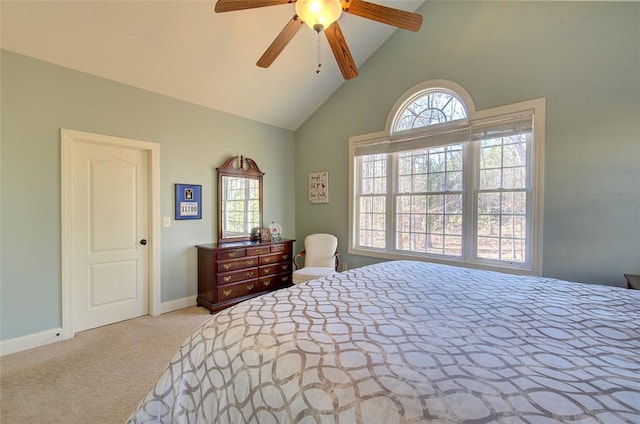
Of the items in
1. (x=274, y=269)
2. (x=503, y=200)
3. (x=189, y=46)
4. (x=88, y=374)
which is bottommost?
(x=88, y=374)

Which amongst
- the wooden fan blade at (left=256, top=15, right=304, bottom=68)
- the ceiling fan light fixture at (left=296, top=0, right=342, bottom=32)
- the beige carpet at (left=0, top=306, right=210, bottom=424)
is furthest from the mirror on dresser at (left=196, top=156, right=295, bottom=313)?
the ceiling fan light fixture at (left=296, top=0, right=342, bottom=32)

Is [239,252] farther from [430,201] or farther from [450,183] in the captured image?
[450,183]

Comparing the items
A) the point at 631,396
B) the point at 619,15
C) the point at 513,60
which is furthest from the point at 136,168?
the point at 619,15

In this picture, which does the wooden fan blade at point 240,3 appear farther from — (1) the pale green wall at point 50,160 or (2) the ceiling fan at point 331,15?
(1) the pale green wall at point 50,160

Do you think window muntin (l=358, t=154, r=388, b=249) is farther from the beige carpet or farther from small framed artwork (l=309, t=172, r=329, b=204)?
the beige carpet

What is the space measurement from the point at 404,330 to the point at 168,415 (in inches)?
42.7

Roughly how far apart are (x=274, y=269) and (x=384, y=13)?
10.8 ft

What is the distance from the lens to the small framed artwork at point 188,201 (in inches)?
138

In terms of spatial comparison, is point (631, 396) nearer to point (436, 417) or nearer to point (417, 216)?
point (436, 417)

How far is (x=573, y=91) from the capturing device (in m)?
2.55

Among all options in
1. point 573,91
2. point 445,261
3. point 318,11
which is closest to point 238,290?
point 445,261

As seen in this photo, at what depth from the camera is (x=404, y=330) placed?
3.68 ft

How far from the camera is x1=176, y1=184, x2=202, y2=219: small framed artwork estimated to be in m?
3.52

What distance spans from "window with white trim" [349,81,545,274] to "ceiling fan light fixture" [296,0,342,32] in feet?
7.04
